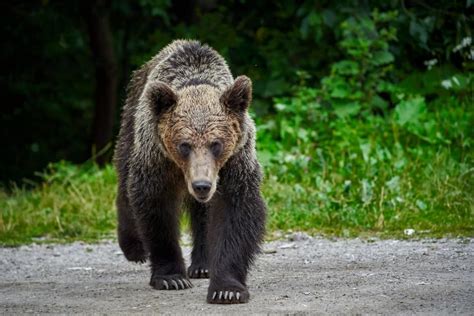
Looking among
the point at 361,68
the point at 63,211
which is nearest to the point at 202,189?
the point at 63,211

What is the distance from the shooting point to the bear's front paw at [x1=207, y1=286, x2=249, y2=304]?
5.54 meters

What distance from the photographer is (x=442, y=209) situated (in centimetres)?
820

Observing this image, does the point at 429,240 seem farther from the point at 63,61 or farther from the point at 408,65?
the point at 63,61

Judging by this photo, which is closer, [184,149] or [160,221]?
[184,149]

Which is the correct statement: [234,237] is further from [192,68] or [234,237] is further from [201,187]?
[192,68]

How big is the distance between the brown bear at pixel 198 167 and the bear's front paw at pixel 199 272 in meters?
0.55

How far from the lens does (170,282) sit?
20.3ft

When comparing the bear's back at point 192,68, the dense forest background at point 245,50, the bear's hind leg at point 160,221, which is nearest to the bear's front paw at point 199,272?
the bear's hind leg at point 160,221

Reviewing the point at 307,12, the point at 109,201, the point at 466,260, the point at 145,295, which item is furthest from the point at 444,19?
the point at 145,295

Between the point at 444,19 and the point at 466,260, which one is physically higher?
the point at 444,19

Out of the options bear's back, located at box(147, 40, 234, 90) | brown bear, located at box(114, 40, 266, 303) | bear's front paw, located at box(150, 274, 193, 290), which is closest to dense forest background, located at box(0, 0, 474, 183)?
bear's back, located at box(147, 40, 234, 90)

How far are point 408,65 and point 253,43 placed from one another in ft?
6.52

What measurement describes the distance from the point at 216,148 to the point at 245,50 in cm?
650

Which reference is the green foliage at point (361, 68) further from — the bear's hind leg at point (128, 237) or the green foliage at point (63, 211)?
the bear's hind leg at point (128, 237)
